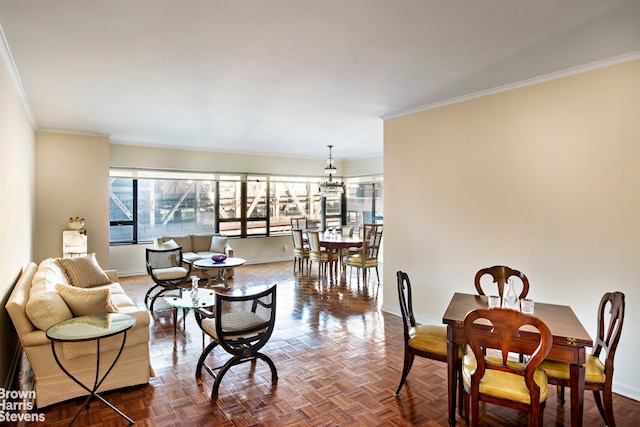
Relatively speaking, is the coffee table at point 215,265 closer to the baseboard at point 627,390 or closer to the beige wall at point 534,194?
the beige wall at point 534,194

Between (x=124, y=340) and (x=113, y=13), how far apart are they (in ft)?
7.20

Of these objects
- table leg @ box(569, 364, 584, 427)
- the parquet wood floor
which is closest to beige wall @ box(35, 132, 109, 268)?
the parquet wood floor

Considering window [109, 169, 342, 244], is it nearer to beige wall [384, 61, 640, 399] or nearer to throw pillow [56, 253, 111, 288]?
throw pillow [56, 253, 111, 288]

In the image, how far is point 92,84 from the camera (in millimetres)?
3629

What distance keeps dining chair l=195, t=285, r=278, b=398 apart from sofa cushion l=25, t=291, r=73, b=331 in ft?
3.45

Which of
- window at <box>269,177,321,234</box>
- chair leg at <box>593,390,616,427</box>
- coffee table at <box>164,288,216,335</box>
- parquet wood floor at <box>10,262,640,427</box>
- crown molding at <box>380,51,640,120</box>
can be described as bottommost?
parquet wood floor at <box>10,262,640,427</box>

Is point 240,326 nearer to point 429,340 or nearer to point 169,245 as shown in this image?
point 429,340

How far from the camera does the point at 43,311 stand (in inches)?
102

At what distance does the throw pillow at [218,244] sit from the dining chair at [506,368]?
5735mm

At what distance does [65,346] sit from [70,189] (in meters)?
4.32

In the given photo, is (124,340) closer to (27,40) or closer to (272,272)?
(27,40)

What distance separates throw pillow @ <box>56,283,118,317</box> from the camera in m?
2.86

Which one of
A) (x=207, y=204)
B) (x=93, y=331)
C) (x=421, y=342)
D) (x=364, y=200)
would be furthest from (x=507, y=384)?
(x=364, y=200)

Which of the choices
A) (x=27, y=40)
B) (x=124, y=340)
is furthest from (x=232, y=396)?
(x=27, y=40)
